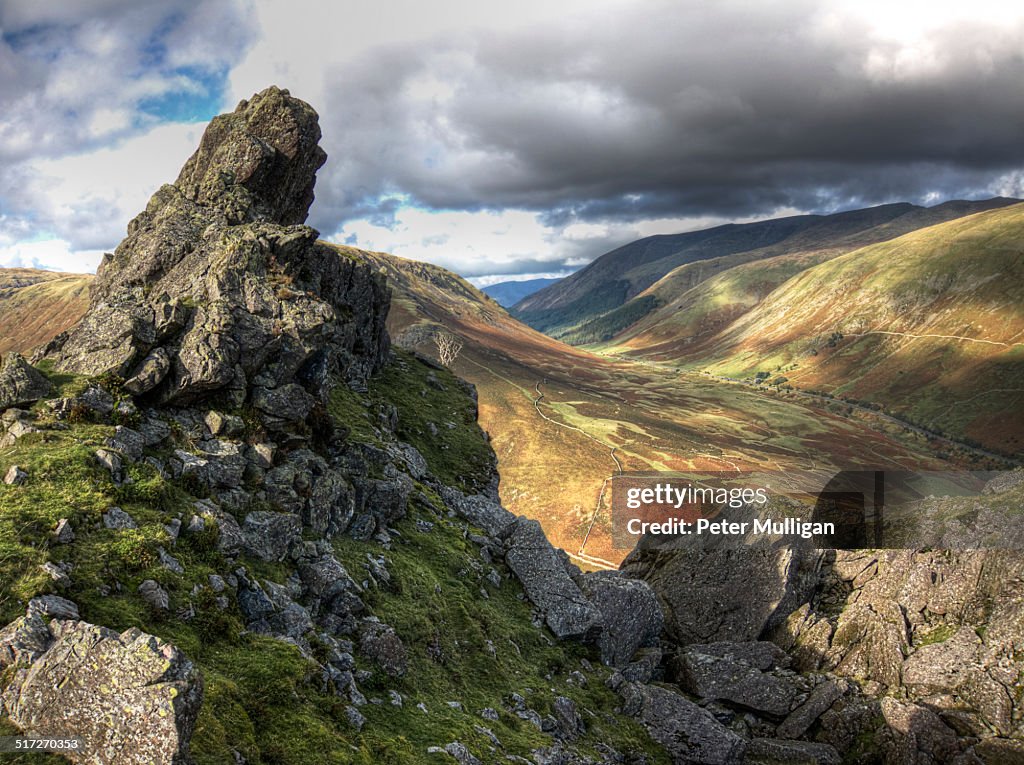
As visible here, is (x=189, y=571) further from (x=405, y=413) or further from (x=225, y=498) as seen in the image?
(x=405, y=413)

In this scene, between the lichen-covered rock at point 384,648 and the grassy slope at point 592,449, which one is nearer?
the lichen-covered rock at point 384,648

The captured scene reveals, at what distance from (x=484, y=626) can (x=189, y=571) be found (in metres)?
15.5

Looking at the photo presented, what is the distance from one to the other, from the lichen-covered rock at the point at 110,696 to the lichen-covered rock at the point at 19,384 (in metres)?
12.8

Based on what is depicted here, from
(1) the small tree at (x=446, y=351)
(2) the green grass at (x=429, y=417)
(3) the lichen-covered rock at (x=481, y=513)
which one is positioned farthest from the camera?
(1) the small tree at (x=446, y=351)

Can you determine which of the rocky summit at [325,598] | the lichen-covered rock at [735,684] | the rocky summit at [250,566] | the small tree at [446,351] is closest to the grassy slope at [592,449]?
the small tree at [446,351]

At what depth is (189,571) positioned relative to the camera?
17656 millimetres

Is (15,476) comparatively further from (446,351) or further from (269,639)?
(446,351)

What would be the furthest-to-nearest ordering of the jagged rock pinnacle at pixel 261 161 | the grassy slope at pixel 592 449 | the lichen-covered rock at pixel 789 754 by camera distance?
the grassy slope at pixel 592 449, the jagged rock pinnacle at pixel 261 161, the lichen-covered rock at pixel 789 754

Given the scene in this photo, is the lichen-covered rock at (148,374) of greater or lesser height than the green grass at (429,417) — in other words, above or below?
above

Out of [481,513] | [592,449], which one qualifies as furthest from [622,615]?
[592,449]

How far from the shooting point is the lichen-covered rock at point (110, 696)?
37.7 feet

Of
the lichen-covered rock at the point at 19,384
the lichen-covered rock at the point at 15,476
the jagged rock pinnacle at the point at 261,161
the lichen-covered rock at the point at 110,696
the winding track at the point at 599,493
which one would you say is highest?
the jagged rock pinnacle at the point at 261,161

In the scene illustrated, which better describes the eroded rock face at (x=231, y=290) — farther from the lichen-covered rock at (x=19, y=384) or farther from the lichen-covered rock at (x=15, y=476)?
the lichen-covered rock at (x=15, y=476)

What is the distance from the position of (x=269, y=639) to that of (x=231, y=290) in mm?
20350
